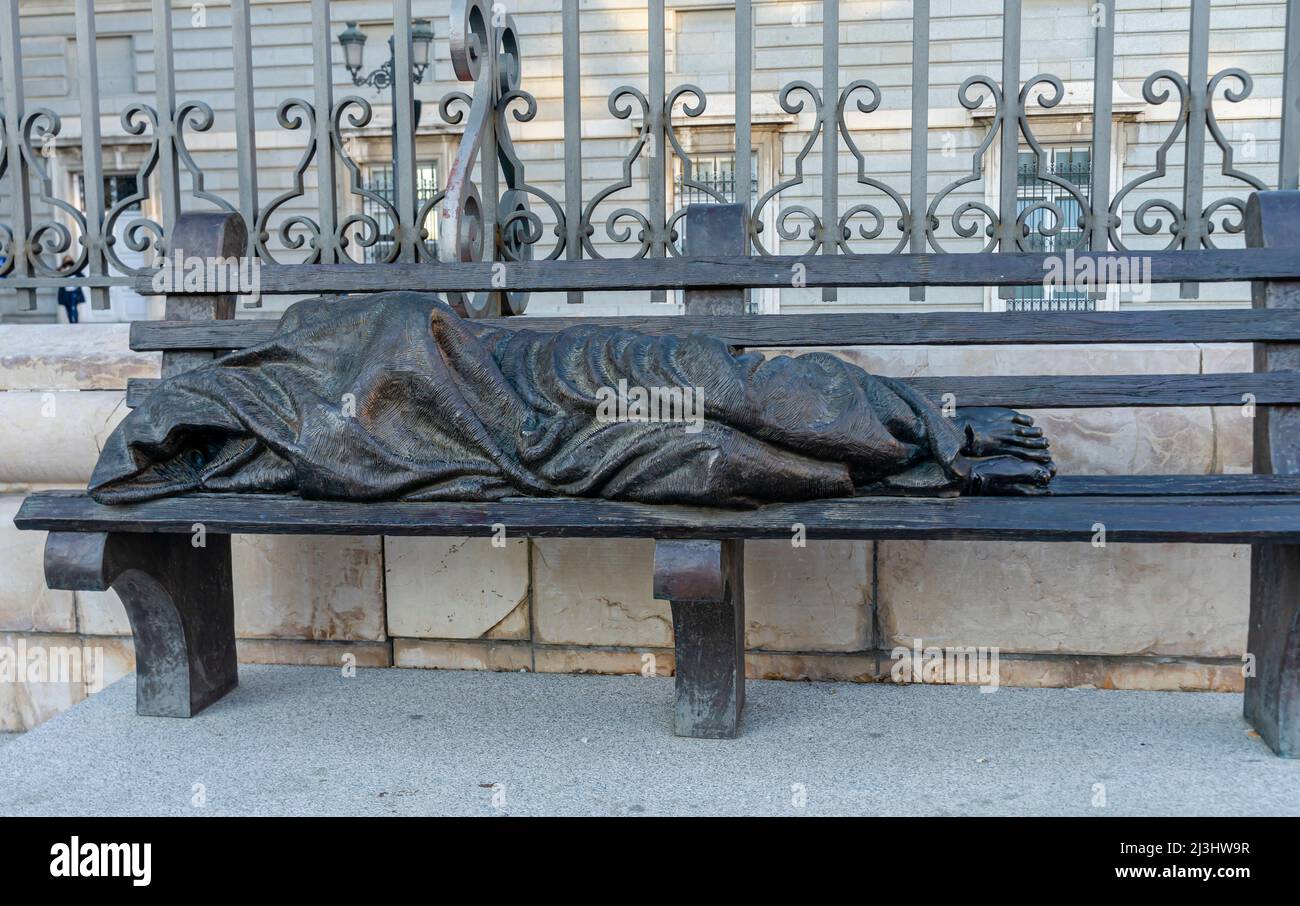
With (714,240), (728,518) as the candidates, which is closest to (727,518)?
(728,518)

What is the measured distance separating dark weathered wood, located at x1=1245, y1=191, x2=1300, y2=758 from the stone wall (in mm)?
280

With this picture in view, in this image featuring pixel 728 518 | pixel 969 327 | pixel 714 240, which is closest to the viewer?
pixel 728 518

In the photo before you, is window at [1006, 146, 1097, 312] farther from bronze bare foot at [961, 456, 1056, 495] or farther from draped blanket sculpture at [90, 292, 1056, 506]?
draped blanket sculpture at [90, 292, 1056, 506]

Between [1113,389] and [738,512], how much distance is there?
101 centimetres

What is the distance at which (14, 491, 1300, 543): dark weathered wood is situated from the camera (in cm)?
237

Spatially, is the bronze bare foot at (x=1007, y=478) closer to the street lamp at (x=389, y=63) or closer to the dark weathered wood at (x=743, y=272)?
the dark weathered wood at (x=743, y=272)

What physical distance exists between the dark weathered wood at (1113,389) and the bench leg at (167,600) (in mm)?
1948

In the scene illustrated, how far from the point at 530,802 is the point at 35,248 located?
8.62 feet

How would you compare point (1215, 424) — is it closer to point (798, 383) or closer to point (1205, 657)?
point (1205, 657)

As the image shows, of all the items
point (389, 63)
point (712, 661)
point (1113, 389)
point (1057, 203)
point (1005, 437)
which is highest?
point (389, 63)

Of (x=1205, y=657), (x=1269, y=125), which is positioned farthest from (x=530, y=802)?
(x=1269, y=125)

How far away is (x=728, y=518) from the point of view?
98.7 inches

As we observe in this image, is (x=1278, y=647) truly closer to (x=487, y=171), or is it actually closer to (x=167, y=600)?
(x=487, y=171)

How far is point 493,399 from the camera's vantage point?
271 cm
